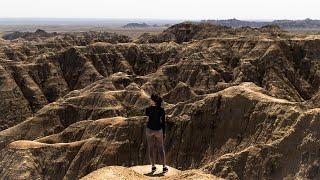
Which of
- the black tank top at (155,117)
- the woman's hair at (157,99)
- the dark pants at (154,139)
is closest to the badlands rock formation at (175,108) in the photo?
the dark pants at (154,139)

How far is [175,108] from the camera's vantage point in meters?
65.2

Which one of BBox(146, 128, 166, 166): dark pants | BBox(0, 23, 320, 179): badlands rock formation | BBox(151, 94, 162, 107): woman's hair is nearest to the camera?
BBox(151, 94, 162, 107): woman's hair

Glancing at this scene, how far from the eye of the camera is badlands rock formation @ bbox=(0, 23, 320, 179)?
46.8 m

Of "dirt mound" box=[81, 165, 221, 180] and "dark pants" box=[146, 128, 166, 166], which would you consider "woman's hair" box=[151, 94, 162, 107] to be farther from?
"dirt mound" box=[81, 165, 221, 180]

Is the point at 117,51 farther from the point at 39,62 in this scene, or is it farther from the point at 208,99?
the point at 208,99

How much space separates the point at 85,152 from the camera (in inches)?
2260

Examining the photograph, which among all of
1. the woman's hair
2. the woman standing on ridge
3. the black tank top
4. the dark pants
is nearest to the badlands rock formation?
the dark pants

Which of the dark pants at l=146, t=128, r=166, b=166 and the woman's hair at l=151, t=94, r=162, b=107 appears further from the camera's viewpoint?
the dark pants at l=146, t=128, r=166, b=166

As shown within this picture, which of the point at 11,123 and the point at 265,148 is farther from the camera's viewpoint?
the point at 11,123

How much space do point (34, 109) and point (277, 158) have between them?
6283 cm

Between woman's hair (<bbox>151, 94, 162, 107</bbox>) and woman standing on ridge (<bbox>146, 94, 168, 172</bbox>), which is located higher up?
woman's hair (<bbox>151, 94, 162, 107</bbox>)

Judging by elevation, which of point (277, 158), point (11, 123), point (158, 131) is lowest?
point (11, 123)

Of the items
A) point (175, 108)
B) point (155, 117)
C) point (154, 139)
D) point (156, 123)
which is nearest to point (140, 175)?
point (154, 139)

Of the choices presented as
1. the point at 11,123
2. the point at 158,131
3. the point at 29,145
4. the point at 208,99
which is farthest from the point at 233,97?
the point at 11,123
